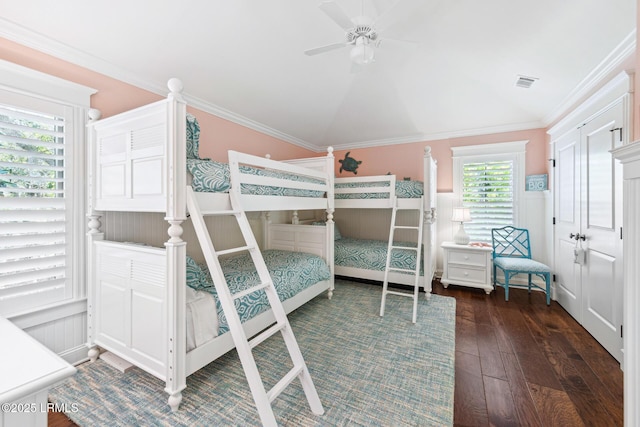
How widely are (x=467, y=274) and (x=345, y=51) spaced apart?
3461mm

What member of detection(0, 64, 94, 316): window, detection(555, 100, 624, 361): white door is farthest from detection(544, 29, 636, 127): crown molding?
detection(0, 64, 94, 316): window

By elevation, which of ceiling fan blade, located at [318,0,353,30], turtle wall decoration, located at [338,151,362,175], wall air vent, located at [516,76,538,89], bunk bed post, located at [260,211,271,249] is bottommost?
bunk bed post, located at [260,211,271,249]

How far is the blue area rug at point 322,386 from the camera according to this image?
1586 mm

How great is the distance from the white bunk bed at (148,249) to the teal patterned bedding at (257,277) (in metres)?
0.15

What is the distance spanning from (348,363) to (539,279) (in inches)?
136

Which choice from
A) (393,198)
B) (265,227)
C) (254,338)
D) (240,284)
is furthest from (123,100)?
(393,198)

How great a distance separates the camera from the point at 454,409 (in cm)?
167

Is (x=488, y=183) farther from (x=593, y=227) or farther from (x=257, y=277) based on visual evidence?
(x=257, y=277)

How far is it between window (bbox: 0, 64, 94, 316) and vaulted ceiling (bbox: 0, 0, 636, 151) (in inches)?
20.1

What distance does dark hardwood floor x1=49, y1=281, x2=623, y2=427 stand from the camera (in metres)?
1.60

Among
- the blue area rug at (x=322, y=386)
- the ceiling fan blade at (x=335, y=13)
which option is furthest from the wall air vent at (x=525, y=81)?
the blue area rug at (x=322, y=386)

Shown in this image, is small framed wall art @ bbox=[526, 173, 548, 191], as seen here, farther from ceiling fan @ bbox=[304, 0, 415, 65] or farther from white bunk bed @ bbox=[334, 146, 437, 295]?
ceiling fan @ bbox=[304, 0, 415, 65]

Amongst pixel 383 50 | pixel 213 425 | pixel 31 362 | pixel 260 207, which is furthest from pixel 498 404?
pixel 383 50

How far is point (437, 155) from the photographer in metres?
4.48
